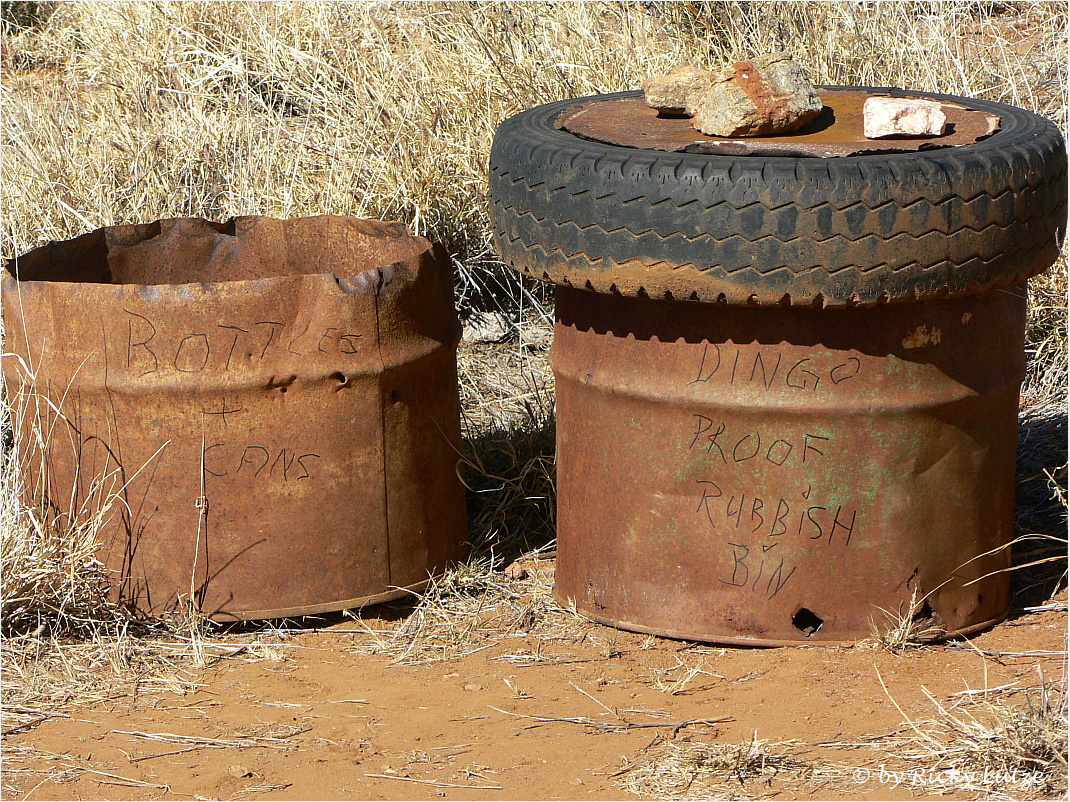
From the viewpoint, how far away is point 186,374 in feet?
11.1

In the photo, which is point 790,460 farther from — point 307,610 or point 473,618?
point 307,610

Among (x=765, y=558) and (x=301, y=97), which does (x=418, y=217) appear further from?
(x=765, y=558)

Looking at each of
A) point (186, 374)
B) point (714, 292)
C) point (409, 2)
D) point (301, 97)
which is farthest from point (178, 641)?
point (409, 2)

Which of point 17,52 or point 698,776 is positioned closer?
point 698,776

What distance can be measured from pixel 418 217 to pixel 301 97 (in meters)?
2.01

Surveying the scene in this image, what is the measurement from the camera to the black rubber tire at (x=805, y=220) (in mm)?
2857

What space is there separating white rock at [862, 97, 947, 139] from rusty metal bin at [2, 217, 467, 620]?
49.8 inches

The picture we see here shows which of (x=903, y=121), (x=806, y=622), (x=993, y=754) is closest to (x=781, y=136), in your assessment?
(x=903, y=121)

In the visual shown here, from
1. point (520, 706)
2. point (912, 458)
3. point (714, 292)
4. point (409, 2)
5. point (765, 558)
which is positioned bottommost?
point (520, 706)

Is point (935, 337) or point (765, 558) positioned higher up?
point (935, 337)

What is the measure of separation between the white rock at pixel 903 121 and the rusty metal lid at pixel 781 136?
0.03m

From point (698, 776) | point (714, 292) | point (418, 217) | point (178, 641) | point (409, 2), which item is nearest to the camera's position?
point (698, 776)

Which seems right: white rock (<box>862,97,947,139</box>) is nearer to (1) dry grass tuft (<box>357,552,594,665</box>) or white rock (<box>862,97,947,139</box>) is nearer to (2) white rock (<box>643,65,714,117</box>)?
(2) white rock (<box>643,65,714,117</box>)

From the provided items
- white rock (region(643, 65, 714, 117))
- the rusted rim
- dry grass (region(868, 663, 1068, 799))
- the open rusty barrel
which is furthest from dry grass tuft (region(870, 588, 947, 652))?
white rock (region(643, 65, 714, 117))
